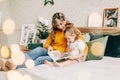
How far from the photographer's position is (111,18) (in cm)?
368

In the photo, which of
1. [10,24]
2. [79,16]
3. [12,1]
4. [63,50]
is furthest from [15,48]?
[63,50]

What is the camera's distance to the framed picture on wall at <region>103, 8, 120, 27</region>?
3.63 meters

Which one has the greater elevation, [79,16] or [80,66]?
[79,16]

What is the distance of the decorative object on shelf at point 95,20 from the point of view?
3837mm

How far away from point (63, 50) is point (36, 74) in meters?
1.14

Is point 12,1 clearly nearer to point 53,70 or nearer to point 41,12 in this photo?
point 41,12

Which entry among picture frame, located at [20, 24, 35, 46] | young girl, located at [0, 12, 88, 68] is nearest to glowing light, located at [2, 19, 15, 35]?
picture frame, located at [20, 24, 35, 46]

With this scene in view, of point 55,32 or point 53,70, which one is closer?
point 53,70

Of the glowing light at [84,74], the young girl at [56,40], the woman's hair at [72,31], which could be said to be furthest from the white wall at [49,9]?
the glowing light at [84,74]

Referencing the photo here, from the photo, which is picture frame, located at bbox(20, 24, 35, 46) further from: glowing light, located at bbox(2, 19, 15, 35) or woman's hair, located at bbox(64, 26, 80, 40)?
woman's hair, located at bbox(64, 26, 80, 40)

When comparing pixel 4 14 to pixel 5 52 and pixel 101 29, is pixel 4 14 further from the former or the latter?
pixel 101 29

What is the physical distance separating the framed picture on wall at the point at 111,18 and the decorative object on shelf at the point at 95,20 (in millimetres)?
97

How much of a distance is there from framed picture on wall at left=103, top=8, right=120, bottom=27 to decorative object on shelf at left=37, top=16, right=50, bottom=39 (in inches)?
39.1

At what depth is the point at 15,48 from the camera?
14.2ft
